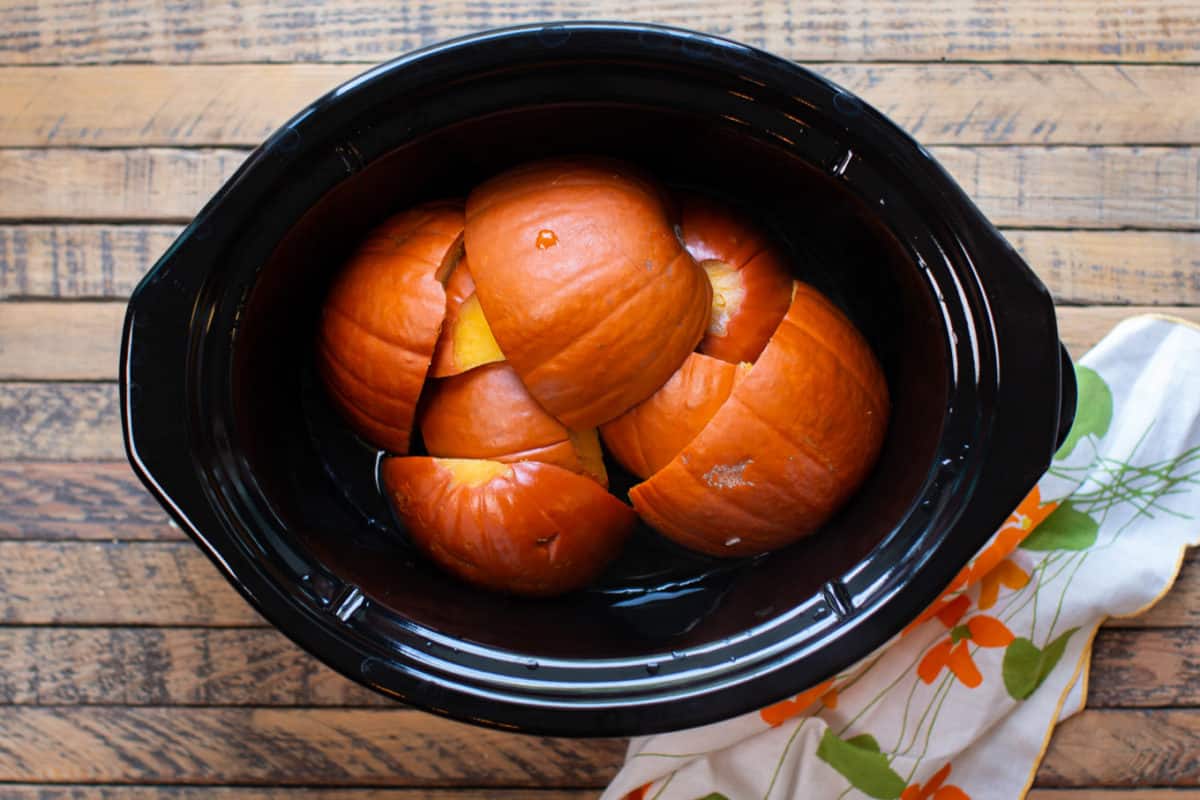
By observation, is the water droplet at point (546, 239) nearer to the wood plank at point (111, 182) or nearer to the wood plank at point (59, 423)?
the wood plank at point (111, 182)

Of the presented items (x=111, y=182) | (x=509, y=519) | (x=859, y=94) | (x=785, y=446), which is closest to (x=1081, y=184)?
(x=859, y=94)

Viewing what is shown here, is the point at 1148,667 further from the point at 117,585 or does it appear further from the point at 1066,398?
the point at 117,585

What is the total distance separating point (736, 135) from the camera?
82cm

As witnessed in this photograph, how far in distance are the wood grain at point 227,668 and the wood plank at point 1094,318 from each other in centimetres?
34

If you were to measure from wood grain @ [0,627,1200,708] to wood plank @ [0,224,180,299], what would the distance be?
0.39 metres

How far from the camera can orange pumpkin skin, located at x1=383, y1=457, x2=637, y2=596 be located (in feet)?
2.84

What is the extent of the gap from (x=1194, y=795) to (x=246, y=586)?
3.51ft

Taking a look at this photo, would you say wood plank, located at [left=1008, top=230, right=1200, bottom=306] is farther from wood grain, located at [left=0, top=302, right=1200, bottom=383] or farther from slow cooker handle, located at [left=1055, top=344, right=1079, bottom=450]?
slow cooker handle, located at [left=1055, top=344, right=1079, bottom=450]

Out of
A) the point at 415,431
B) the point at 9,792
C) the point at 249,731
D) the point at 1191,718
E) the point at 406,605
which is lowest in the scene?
the point at 9,792

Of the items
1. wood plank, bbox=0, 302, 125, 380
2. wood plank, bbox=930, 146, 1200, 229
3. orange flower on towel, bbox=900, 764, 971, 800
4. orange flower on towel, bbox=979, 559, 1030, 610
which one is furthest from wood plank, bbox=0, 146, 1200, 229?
orange flower on towel, bbox=900, 764, 971, 800

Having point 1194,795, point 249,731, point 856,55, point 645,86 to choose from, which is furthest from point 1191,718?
point 249,731

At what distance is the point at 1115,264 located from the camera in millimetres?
1094

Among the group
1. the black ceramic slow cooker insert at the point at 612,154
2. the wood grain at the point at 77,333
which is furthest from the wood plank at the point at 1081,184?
the black ceramic slow cooker insert at the point at 612,154

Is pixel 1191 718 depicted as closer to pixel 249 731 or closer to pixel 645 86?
pixel 645 86
